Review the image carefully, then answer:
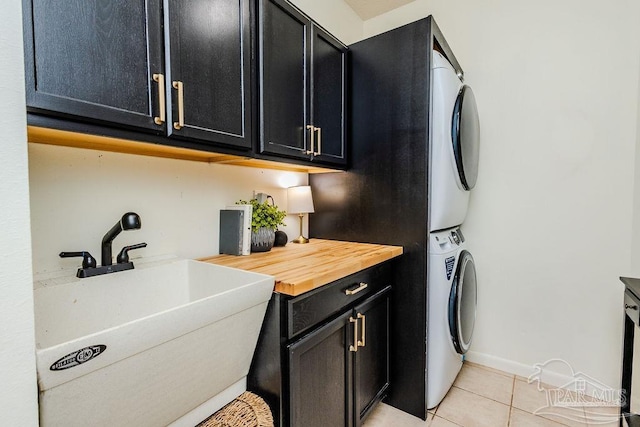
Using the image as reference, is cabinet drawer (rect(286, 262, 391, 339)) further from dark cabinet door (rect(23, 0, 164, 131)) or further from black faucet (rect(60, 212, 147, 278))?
dark cabinet door (rect(23, 0, 164, 131))

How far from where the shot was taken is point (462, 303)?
1857mm

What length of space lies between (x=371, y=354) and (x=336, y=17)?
2.42 meters

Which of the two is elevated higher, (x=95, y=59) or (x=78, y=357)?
(x=95, y=59)

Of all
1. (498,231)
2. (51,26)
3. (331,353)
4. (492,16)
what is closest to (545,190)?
(498,231)

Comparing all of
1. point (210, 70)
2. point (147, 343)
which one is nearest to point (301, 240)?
point (210, 70)

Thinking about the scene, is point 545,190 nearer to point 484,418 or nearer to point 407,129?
point 407,129

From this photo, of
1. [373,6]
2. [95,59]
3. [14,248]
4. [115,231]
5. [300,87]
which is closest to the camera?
[14,248]

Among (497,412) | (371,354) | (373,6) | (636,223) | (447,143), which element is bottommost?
(497,412)

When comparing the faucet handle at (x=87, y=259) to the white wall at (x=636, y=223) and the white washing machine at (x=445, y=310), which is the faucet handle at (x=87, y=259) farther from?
the white wall at (x=636, y=223)

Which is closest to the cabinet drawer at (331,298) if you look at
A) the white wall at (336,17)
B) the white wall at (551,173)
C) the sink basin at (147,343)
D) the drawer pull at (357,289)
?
the drawer pull at (357,289)

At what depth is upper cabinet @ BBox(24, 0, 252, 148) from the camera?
2.46ft

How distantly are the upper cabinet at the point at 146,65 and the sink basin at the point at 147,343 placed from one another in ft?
1.89

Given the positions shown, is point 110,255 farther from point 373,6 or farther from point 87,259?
point 373,6

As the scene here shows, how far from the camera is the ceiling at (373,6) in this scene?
2.42 metres
